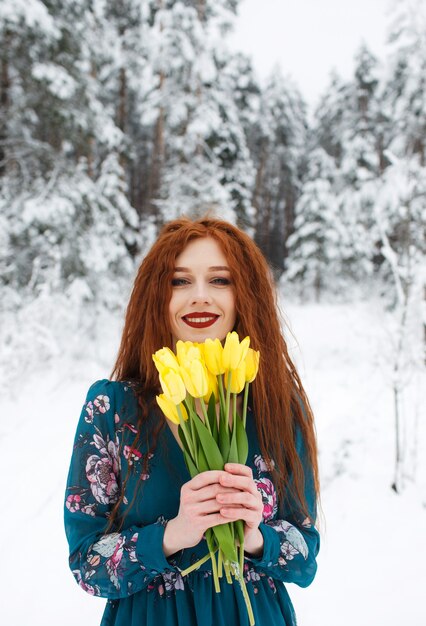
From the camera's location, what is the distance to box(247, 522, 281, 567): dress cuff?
3.66 feet

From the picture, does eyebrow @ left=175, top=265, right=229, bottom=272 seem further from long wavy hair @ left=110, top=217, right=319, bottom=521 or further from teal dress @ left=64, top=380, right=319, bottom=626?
teal dress @ left=64, top=380, right=319, bottom=626

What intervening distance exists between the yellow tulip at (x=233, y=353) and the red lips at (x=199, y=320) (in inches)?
15.9

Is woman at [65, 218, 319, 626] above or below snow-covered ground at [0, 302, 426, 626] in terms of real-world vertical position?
above

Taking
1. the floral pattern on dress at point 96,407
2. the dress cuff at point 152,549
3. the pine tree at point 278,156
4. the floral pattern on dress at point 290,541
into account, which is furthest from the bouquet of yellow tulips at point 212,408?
the pine tree at point 278,156

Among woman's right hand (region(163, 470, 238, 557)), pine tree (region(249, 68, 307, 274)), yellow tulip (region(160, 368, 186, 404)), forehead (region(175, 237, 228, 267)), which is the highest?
pine tree (region(249, 68, 307, 274))

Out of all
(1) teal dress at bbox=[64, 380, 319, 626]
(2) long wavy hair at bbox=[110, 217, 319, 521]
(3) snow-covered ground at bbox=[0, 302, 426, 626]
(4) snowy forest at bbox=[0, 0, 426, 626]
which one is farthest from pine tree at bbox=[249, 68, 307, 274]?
(1) teal dress at bbox=[64, 380, 319, 626]

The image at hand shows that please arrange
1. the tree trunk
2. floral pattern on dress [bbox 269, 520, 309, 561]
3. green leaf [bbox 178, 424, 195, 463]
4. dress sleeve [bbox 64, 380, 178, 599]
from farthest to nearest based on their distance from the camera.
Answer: the tree trunk, floral pattern on dress [bbox 269, 520, 309, 561], dress sleeve [bbox 64, 380, 178, 599], green leaf [bbox 178, 424, 195, 463]

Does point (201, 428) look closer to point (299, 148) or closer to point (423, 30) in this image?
point (423, 30)

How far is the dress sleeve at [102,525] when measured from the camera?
1.09m

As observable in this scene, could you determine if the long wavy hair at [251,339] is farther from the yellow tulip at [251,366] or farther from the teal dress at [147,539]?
the yellow tulip at [251,366]

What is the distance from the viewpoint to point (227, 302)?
1355 millimetres

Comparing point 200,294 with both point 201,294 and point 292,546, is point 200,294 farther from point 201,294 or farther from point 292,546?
point 292,546

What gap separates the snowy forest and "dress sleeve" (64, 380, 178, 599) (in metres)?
1.04

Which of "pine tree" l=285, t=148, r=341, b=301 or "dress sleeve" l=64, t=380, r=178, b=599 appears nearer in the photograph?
"dress sleeve" l=64, t=380, r=178, b=599
